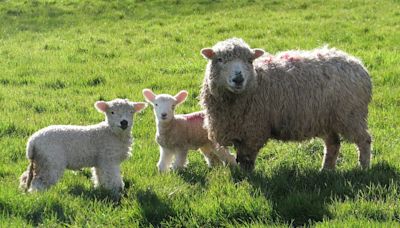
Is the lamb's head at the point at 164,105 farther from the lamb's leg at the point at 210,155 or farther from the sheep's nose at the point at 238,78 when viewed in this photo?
the sheep's nose at the point at 238,78

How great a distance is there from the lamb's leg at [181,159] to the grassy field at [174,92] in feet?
0.44

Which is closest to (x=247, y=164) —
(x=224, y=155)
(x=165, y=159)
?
(x=224, y=155)

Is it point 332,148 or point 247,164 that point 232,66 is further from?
point 332,148

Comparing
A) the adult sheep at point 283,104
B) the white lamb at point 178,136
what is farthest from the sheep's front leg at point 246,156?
the white lamb at point 178,136

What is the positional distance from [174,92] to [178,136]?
3.47 metres

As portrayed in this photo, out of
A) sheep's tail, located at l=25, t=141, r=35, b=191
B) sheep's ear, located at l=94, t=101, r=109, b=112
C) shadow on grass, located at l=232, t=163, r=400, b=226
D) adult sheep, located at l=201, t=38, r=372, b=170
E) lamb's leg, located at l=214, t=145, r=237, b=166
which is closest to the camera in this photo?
shadow on grass, located at l=232, t=163, r=400, b=226

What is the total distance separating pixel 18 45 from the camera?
16.9 meters

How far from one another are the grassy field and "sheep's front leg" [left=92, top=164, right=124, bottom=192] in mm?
132

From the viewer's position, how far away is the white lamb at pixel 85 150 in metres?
6.15

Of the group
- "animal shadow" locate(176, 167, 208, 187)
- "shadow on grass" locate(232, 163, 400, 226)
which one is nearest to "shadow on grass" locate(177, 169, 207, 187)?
"animal shadow" locate(176, 167, 208, 187)

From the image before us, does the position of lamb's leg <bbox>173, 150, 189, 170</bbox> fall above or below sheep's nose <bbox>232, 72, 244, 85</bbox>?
below

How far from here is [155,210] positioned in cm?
541

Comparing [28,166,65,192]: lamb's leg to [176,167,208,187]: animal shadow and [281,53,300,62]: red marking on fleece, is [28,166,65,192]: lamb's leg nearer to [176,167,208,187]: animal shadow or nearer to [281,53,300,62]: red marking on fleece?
[176,167,208,187]: animal shadow

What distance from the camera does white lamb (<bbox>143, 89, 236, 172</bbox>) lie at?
7.30 m
